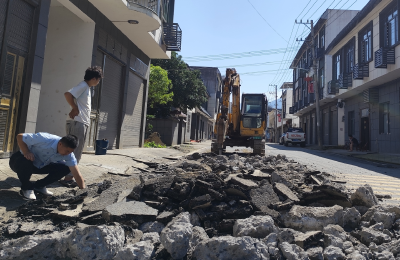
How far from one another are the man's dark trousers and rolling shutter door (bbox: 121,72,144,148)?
7183 mm

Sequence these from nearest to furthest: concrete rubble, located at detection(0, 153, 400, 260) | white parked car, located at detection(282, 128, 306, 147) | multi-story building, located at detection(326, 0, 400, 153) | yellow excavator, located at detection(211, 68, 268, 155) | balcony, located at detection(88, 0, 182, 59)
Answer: concrete rubble, located at detection(0, 153, 400, 260) → balcony, located at detection(88, 0, 182, 59) → yellow excavator, located at detection(211, 68, 268, 155) → multi-story building, located at detection(326, 0, 400, 153) → white parked car, located at detection(282, 128, 306, 147)

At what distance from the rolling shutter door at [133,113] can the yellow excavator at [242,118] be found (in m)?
3.49

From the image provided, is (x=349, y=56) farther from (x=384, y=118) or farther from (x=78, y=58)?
(x=78, y=58)

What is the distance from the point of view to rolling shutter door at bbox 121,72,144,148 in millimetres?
11562

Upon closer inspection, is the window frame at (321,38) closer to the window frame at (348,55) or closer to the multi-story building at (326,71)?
the multi-story building at (326,71)

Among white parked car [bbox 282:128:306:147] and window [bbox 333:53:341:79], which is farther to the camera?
white parked car [bbox 282:128:306:147]

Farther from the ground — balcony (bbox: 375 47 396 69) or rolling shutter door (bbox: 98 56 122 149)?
balcony (bbox: 375 47 396 69)

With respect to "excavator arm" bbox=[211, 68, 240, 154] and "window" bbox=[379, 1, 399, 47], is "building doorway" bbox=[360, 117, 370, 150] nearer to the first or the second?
"window" bbox=[379, 1, 399, 47]

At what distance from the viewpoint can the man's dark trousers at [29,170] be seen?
370 centimetres

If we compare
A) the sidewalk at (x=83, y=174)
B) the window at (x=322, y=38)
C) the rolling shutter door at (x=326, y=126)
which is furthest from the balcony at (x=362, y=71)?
the sidewalk at (x=83, y=174)

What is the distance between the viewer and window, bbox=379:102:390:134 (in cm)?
1720

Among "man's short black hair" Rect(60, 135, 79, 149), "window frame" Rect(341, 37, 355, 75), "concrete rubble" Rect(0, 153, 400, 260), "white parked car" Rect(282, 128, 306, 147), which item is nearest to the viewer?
"concrete rubble" Rect(0, 153, 400, 260)

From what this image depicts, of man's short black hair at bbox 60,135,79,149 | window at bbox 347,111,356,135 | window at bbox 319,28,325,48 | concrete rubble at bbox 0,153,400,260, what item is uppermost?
window at bbox 319,28,325,48

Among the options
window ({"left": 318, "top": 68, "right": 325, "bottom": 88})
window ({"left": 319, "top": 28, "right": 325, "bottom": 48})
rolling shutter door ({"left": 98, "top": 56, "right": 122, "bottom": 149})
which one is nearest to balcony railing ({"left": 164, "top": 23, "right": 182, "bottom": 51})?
rolling shutter door ({"left": 98, "top": 56, "right": 122, "bottom": 149})
